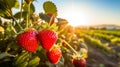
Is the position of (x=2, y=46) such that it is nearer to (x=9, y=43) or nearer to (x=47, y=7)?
(x=9, y=43)

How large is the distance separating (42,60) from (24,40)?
1.85 feet

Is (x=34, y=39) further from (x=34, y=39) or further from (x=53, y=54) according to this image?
(x=53, y=54)

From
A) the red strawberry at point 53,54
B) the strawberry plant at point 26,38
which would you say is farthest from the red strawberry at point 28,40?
the red strawberry at point 53,54

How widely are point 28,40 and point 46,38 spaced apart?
0.09 m

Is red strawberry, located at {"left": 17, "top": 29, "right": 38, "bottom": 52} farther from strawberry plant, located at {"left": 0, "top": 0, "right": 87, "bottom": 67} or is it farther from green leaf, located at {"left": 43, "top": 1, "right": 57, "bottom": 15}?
green leaf, located at {"left": 43, "top": 1, "right": 57, "bottom": 15}

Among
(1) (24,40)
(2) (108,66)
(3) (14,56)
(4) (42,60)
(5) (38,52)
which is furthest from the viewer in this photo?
(2) (108,66)

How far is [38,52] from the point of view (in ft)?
6.13

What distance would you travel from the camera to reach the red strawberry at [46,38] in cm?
147

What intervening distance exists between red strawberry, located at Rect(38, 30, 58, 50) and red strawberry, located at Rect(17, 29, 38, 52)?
0.09ft

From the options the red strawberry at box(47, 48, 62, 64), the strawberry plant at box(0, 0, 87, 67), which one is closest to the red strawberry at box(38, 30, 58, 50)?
the strawberry plant at box(0, 0, 87, 67)

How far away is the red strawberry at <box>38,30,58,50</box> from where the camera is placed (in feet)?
4.84

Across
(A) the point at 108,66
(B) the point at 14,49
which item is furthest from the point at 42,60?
(A) the point at 108,66

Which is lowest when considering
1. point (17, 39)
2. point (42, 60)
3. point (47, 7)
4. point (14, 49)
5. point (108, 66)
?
point (108, 66)

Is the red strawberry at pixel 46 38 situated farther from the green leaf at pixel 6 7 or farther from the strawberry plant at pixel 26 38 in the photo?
the green leaf at pixel 6 7
